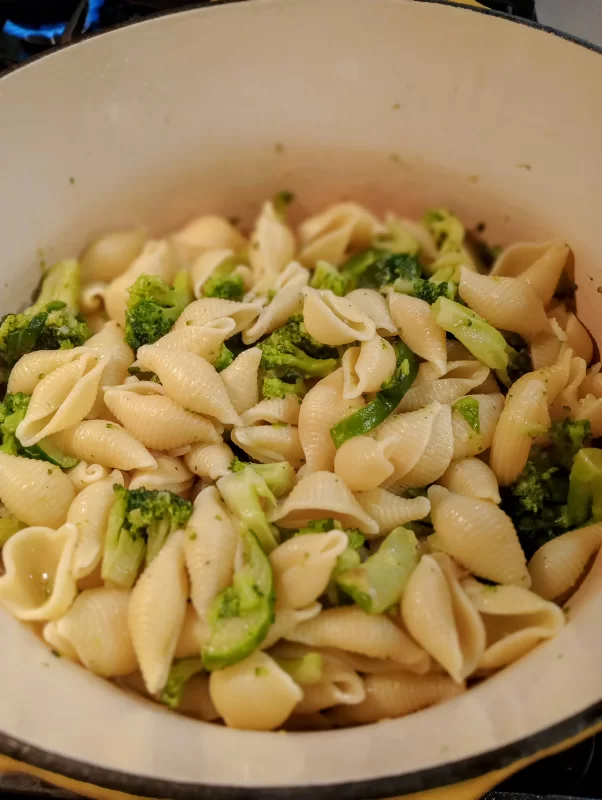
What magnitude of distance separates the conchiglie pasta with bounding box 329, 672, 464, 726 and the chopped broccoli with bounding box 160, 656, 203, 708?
0.28 meters

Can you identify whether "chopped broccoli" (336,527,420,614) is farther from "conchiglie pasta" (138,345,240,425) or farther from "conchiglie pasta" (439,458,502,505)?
"conchiglie pasta" (138,345,240,425)

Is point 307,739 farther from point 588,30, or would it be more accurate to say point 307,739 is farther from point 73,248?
point 588,30

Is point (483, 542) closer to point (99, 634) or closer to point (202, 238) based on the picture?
point (99, 634)

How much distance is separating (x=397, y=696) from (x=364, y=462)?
0.43 meters

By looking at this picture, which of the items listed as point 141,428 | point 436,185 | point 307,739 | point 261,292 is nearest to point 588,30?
point 436,185

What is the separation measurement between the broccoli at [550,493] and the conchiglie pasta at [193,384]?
63 centimetres

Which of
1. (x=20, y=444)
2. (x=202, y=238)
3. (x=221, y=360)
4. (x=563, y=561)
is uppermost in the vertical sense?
(x=202, y=238)

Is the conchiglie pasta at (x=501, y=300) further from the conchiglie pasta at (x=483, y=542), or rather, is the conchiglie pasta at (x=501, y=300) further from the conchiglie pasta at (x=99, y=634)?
the conchiglie pasta at (x=99, y=634)

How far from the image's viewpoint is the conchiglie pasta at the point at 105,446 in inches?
56.1

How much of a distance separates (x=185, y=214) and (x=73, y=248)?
371 mm

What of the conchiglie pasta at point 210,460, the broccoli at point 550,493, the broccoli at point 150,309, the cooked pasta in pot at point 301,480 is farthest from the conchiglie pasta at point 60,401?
the broccoli at point 550,493

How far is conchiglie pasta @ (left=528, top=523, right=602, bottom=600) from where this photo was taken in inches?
52.0

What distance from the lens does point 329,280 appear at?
1799 mm

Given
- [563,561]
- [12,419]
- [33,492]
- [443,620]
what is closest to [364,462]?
[443,620]
